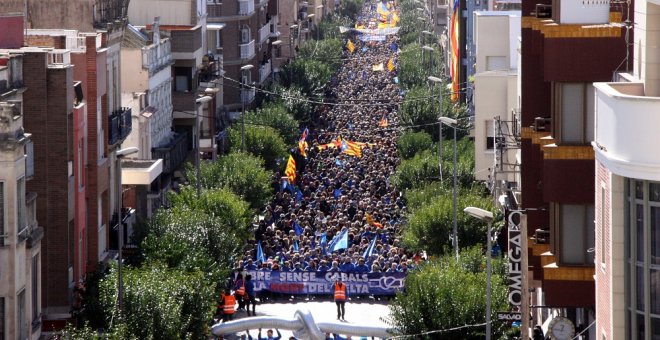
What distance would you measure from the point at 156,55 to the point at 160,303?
3330cm

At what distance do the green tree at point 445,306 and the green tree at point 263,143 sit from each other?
1603 inches

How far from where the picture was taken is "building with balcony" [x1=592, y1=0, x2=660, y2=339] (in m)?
22.0

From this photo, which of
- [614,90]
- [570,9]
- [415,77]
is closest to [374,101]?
[415,77]

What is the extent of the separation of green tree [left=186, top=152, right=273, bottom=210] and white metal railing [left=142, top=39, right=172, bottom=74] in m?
4.14

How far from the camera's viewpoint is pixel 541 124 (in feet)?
118

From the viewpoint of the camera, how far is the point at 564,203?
106ft

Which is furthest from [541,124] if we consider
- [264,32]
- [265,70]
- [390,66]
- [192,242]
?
[390,66]

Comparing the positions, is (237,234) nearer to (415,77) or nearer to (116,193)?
(116,193)

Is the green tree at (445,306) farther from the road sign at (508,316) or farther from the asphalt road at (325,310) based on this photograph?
the asphalt road at (325,310)

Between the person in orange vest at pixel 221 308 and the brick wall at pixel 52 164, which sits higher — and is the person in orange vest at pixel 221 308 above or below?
below

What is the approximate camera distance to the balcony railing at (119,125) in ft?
172

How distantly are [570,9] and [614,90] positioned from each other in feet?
34.5

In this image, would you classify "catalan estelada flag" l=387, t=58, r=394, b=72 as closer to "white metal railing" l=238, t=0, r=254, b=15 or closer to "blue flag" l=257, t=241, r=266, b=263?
"white metal railing" l=238, t=0, r=254, b=15

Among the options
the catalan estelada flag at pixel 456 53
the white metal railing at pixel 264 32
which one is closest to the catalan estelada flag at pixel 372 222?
the catalan estelada flag at pixel 456 53
